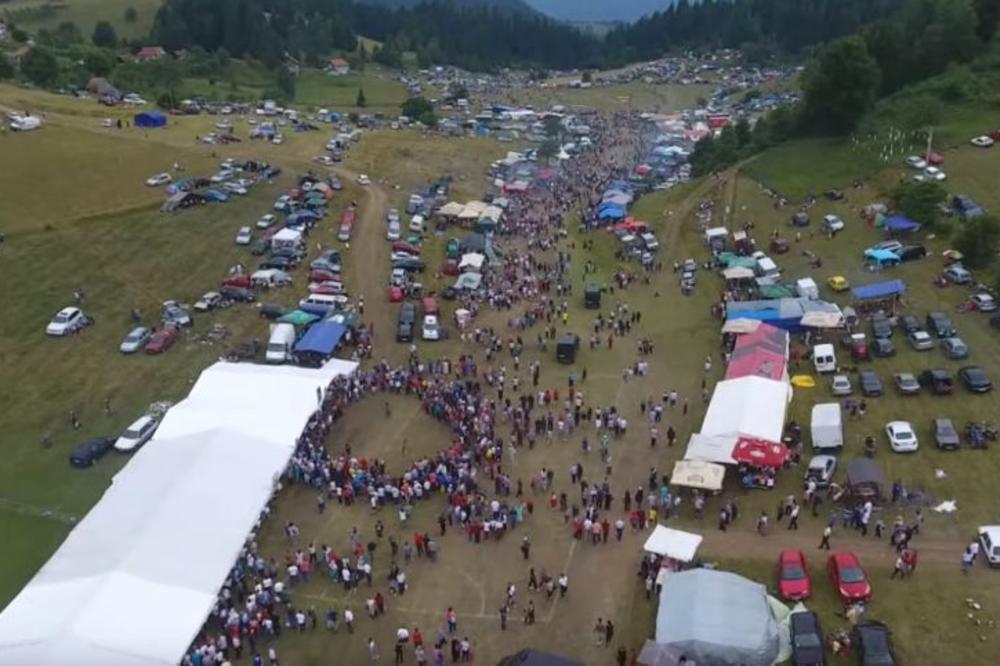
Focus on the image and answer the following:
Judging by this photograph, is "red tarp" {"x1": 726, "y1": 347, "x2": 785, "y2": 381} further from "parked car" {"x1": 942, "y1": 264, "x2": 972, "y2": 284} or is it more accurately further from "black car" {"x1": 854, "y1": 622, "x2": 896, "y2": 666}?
"black car" {"x1": 854, "y1": 622, "x2": 896, "y2": 666}

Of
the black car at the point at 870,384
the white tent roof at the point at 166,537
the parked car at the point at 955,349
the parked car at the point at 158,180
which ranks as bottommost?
the parked car at the point at 158,180

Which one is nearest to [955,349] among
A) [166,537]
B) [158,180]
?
[166,537]

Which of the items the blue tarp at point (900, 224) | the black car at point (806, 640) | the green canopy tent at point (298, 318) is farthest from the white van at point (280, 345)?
the blue tarp at point (900, 224)

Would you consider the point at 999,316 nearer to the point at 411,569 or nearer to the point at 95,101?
the point at 411,569

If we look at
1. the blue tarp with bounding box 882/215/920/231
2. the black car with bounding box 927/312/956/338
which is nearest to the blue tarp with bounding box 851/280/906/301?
the black car with bounding box 927/312/956/338

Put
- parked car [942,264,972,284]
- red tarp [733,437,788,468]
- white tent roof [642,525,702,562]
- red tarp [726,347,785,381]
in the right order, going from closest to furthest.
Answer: white tent roof [642,525,702,562], red tarp [733,437,788,468], red tarp [726,347,785,381], parked car [942,264,972,284]

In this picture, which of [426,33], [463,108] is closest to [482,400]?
[463,108]

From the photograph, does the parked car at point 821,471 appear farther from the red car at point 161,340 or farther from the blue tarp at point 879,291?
the red car at point 161,340

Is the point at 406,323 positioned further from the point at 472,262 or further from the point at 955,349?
the point at 955,349
